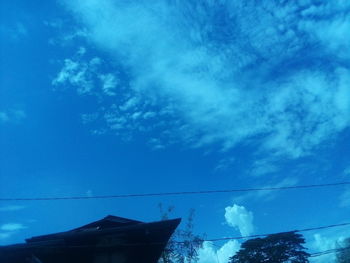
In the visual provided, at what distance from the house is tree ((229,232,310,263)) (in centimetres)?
4056

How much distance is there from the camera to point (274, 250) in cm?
4700

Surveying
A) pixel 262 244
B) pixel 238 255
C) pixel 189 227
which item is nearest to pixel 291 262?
pixel 262 244

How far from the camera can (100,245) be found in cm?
998

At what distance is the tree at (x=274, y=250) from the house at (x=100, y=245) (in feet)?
133

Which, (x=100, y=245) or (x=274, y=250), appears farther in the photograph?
(x=274, y=250)

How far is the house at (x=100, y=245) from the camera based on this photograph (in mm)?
9078

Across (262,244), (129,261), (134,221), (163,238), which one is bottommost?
(129,261)

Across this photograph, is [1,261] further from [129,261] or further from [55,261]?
[129,261]

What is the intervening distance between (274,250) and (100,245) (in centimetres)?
4469

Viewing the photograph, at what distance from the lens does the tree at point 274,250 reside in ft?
148

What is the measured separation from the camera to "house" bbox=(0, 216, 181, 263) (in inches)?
357

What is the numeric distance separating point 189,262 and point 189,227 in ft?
15.7

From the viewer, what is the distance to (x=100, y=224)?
11562mm

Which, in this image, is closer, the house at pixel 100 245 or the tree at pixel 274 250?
the house at pixel 100 245
